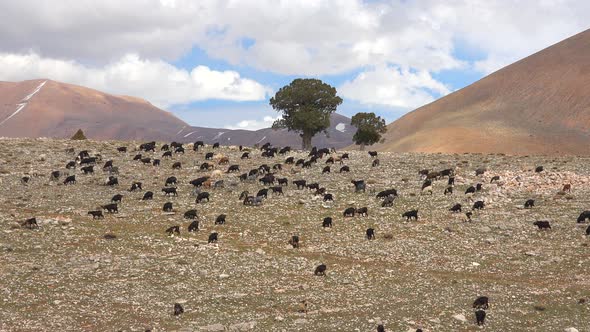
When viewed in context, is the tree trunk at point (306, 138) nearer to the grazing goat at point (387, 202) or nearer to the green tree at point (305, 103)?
the green tree at point (305, 103)

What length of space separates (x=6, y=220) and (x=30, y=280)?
9348 millimetres

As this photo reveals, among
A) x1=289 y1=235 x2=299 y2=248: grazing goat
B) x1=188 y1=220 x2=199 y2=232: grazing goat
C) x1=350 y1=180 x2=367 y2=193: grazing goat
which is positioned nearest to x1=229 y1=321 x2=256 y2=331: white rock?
x1=289 y1=235 x2=299 y2=248: grazing goat

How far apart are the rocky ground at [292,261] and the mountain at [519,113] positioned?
311 ft

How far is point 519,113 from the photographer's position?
158875 mm

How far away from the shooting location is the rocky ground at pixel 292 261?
2122 centimetres

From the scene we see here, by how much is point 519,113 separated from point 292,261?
471 ft

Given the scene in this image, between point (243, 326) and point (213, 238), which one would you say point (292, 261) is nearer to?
point (213, 238)

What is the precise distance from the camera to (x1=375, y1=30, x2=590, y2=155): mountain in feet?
445

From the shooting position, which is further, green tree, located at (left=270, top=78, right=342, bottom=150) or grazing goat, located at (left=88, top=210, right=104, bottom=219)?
green tree, located at (left=270, top=78, right=342, bottom=150)

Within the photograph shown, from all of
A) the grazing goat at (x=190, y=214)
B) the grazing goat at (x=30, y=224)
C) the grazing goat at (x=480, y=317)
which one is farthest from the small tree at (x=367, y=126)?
the grazing goat at (x=480, y=317)

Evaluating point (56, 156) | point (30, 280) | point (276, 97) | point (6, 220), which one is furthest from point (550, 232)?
point (276, 97)

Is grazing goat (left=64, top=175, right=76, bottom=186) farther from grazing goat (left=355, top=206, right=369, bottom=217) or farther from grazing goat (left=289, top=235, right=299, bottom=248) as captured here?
grazing goat (left=355, top=206, right=369, bottom=217)

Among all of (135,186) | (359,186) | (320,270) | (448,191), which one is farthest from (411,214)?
(135,186)

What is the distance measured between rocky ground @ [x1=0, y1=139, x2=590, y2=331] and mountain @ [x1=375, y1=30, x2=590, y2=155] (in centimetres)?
9490
